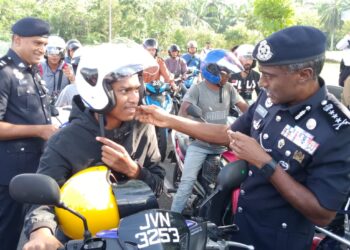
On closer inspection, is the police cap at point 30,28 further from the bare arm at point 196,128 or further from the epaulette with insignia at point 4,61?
the bare arm at point 196,128

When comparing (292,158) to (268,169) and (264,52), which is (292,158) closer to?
(268,169)

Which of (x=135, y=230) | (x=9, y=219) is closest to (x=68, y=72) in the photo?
(x=9, y=219)

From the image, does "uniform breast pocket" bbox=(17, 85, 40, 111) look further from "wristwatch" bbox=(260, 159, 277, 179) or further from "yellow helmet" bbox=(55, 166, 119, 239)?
"wristwatch" bbox=(260, 159, 277, 179)

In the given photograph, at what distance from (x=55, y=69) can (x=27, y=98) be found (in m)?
2.50

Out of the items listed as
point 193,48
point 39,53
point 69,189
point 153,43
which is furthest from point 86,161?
point 193,48

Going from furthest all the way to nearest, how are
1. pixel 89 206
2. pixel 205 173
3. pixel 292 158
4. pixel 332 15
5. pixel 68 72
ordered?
pixel 332 15
pixel 68 72
pixel 205 173
pixel 292 158
pixel 89 206

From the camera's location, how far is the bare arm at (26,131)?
294 cm

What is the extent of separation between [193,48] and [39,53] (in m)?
9.52

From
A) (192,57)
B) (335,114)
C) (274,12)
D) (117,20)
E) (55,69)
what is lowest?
(117,20)

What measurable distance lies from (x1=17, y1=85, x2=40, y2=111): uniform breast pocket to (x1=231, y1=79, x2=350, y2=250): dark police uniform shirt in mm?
1709

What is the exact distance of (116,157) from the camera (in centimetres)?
181

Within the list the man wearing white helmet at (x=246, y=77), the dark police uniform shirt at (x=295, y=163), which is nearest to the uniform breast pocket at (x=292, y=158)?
the dark police uniform shirt at (x=295, y=163)

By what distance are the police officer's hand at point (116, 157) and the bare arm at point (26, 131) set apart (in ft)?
4.14

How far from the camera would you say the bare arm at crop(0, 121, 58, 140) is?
2.94 meters
